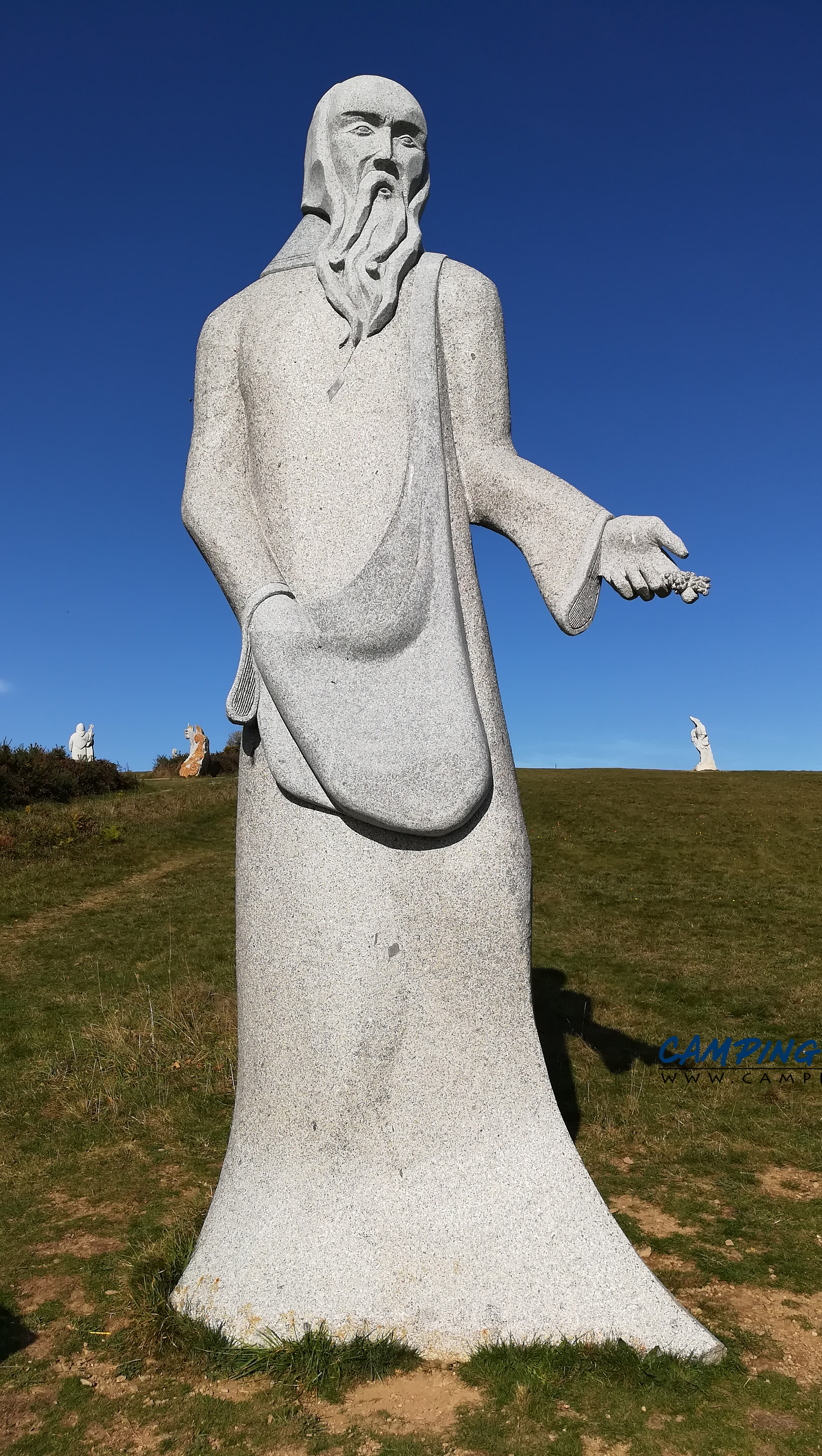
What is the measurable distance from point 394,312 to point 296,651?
51.0 inches

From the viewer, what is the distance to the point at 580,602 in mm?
3453

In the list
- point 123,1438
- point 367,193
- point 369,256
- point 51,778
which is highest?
point 51,778

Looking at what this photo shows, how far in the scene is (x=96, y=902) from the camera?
41.2 feet

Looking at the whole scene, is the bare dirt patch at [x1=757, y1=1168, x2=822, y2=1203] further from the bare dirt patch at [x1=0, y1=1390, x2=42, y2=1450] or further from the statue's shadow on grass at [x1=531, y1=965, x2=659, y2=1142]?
the bare dirt patch at [x1=0, y1=1390, x2=42, y2=1450]

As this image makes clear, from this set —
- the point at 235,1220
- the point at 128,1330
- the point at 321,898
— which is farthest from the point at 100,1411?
the point at 321,898

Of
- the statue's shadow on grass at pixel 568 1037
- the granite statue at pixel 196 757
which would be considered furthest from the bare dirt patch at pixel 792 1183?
the granite statue at pixel 196 757

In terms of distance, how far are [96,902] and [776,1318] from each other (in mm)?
10301

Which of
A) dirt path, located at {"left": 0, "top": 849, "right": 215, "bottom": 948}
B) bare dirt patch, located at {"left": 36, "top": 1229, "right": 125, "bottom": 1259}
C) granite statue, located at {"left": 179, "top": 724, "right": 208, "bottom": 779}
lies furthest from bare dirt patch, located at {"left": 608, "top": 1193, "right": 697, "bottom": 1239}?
granite statue, located at {"left": 179, "top": 724, "right": 208, "bottom": 779}

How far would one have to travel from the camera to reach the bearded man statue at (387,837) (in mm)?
3238

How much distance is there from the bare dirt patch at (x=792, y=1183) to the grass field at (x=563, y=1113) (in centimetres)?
2

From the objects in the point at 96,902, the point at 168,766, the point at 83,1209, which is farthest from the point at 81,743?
the point at 83,1209

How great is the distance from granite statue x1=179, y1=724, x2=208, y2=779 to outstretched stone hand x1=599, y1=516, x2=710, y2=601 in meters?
20.8

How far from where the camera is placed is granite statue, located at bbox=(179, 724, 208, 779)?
2462 cm

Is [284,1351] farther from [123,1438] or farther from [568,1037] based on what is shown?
[568,1037]
